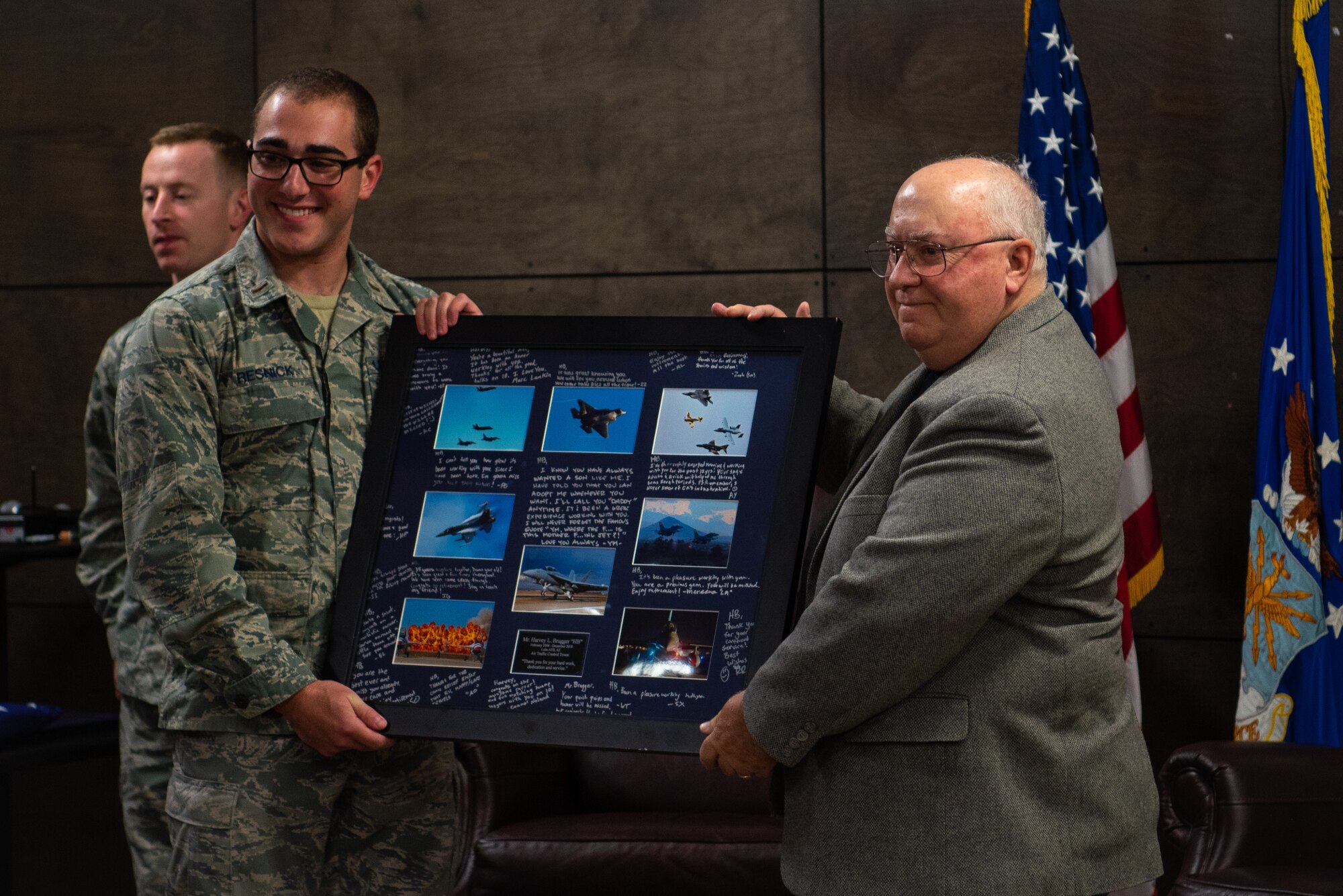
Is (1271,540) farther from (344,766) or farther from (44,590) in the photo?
(44,590)

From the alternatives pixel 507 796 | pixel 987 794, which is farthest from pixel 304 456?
pixel 507 796

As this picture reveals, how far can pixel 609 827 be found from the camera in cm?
315

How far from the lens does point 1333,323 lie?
11.1ft

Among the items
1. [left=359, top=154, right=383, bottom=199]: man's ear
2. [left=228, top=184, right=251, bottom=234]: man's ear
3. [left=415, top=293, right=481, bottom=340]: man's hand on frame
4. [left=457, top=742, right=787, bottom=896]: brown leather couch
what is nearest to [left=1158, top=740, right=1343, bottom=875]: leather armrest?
[left=457, top=742, right=787, bottom=896]: brown leather couch

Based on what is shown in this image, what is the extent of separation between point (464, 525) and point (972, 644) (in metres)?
0.86

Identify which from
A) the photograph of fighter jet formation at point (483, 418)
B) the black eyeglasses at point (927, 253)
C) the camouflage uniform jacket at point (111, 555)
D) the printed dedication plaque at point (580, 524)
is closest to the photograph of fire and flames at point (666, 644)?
the printed dedication plaque at point (580, 524)

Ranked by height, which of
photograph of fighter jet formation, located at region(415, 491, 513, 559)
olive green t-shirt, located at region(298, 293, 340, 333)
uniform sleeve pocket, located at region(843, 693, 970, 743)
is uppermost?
olive green t-shirt, located at region(298, 293, 340, 333)

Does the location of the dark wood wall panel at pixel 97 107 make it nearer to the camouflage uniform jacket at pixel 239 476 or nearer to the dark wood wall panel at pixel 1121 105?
the dark wood wall panel at pixel 1121 105

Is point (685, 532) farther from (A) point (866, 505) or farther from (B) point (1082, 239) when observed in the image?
(B) point (1082, 239)

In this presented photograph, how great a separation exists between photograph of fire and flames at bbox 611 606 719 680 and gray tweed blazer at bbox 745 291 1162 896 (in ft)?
0.60

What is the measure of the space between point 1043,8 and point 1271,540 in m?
1.45

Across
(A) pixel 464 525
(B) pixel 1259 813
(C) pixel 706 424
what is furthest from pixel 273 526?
(B) pixel 1259 813

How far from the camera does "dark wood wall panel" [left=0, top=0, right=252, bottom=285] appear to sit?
420 cm

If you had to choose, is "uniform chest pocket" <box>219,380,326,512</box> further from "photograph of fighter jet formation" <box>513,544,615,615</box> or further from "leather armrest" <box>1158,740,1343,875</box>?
"leather armrest" <box>1158,740,1343,875</box>
